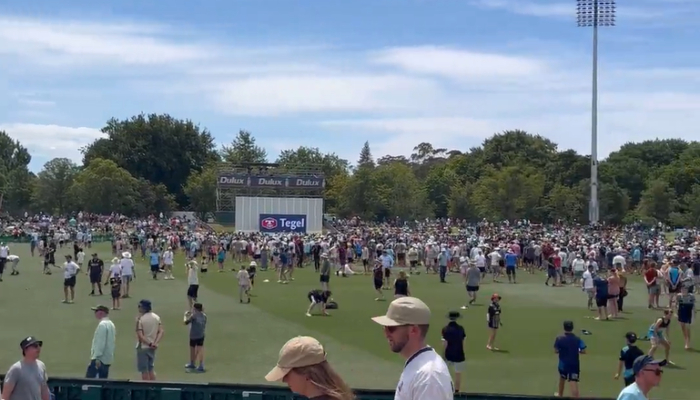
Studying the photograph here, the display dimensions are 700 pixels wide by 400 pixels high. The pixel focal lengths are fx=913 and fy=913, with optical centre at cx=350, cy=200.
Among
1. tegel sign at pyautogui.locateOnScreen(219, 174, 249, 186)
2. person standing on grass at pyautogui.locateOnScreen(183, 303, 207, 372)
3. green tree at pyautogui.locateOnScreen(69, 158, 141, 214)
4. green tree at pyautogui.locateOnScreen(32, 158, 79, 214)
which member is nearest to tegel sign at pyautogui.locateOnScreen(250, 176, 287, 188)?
tegel sign at pyautogui.locateOnScreen(219, 174, 249, 186)

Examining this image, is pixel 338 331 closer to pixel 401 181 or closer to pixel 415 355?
pixel 415 355

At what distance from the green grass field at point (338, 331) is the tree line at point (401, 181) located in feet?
159

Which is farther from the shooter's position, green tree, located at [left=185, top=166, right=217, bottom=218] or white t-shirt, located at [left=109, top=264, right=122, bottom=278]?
green tree, located at [left=185, top=166, right=217, bottom=218]

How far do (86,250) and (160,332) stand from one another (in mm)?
39096

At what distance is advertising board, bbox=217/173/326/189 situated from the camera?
66.4m

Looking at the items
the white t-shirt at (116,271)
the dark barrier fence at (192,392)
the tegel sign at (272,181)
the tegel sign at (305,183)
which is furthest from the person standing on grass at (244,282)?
the tegel sign at (272,181)

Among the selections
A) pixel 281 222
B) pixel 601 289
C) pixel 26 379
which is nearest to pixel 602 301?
pixel 601 289

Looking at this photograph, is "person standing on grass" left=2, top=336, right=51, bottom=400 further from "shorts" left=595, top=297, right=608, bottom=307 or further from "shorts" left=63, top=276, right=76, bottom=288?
"shorts" left=595, top=297, right=608, bottom=307

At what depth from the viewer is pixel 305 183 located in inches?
2613

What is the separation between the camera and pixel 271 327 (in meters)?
22.0

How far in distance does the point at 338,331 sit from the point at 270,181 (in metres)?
45.4

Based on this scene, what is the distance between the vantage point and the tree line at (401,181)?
266ft

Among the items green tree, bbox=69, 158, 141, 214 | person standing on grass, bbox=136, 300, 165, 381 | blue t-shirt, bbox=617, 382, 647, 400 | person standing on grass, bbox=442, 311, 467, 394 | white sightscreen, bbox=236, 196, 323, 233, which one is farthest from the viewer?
green tree, bbox=69, 158, 141, 214

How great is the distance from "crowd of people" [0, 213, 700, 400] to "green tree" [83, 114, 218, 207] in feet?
147
